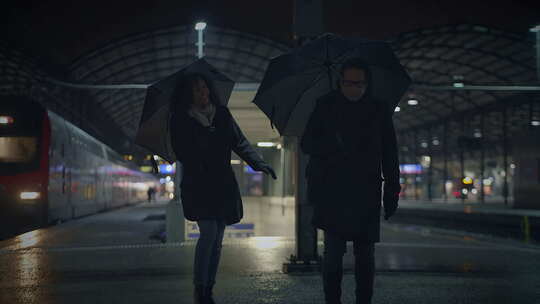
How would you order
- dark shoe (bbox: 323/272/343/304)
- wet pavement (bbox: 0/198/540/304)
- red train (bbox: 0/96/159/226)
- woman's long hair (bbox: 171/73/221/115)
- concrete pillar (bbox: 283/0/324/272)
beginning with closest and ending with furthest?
dark shoe (bbox: 323/272/343/304)
woman's long hair (bbox: 171/73/221/115)
wet pavement (bbox: 0/198/540/304)
concrete pillar (bbox: 283/0/324/272)
red train (bbox: 0/96/159/226)

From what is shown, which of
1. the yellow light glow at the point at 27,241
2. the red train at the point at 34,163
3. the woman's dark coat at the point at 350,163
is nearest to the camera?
the woman's dark coat at the point at 350,163

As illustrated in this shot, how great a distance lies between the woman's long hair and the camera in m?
4.56

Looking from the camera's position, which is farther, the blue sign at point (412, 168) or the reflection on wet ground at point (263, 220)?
the blue sign at point (412, 168)

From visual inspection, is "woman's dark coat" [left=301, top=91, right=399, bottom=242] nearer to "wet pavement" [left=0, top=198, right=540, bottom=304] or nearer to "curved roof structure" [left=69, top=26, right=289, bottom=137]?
"wet pavement" [left=0, top=198, right=540, bottom=304]

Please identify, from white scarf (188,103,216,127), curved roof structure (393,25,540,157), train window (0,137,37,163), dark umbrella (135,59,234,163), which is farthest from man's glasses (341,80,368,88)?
curved roof structure (393,25,540,157)

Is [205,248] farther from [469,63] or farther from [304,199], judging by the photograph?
[469,63]

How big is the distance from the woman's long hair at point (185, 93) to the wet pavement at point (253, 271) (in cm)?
169

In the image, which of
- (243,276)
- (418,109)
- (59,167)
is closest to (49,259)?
(243,276)

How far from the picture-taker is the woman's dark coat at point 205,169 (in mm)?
4410

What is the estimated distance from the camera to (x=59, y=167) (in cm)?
1639

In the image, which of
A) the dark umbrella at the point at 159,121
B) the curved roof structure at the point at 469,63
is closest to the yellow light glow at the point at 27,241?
the dark umbrella at the point at 159,121

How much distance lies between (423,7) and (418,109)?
21.6m

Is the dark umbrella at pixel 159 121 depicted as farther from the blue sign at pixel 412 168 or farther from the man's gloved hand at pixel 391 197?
the blue sign at pixel 412 168

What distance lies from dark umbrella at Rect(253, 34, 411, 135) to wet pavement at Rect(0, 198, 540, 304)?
1.61 m
